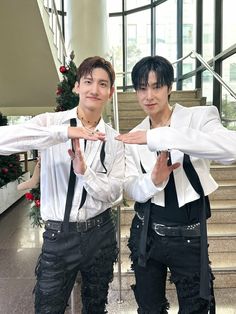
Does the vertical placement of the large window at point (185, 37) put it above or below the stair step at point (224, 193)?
above

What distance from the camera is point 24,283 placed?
2.98m

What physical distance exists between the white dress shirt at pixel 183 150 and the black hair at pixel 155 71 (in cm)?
14

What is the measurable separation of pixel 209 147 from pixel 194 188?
25 cm

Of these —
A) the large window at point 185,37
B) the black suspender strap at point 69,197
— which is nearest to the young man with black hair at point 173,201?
the black suspender strap at point 69,197

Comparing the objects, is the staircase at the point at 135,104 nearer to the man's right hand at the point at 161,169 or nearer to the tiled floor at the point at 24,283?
the tiled floor at the point at 24,283

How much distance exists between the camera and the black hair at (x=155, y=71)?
1.29m

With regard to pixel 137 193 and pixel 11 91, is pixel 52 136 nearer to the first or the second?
pixel 137 193

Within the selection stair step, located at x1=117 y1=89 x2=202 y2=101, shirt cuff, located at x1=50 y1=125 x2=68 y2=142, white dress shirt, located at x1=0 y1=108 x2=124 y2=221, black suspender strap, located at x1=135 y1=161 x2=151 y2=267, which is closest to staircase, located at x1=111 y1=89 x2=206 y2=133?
stair step, located at x1=117 y1=89 x2=202 y2=101

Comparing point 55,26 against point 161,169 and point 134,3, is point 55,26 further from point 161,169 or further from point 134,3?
point 134,3

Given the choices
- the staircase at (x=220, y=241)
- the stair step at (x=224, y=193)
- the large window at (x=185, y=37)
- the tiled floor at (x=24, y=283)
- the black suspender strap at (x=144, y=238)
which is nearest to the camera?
the black suspender strap at (x=144, y=238)

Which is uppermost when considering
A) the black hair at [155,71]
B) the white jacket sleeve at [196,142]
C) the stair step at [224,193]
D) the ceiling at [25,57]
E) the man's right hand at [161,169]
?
the ceiling at [25,57]

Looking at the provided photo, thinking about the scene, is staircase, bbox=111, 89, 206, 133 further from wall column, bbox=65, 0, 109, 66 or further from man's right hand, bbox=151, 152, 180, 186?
man's right hand, bbox=151, 152, 180, 186

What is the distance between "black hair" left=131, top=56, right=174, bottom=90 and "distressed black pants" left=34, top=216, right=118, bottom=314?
2.11 feet

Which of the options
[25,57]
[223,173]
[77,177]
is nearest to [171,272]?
[77,177]
